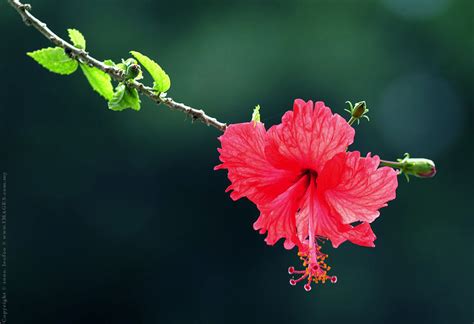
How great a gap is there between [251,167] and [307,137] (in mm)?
117

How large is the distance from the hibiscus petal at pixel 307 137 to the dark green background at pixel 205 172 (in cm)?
1174

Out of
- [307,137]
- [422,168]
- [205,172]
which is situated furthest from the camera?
[205,172]

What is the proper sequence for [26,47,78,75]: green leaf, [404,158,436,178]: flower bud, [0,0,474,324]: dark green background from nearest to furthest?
1. [404,158,436,178]: flower bud
2. [26,47,78,75]: green leaf
3. [0,0,474,324]: dark green background

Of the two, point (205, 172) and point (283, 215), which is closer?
point (283, 215)

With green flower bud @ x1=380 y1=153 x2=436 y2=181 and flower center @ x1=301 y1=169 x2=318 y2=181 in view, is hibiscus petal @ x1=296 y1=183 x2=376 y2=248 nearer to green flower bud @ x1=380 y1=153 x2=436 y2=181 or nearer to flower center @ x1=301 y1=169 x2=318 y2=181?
flower center @ x1=301 y1=169 x2=318 y2=181

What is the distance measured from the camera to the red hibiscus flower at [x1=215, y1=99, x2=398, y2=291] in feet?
4.18

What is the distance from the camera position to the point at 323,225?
1381 mm

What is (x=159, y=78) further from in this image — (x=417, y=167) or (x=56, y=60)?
(x=417, y=167)

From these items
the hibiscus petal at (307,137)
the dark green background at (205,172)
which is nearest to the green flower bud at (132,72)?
the hibiscus petal at (307,137)

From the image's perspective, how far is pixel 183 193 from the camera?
567 inches

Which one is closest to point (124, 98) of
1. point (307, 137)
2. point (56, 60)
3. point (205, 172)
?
point (56, 60)

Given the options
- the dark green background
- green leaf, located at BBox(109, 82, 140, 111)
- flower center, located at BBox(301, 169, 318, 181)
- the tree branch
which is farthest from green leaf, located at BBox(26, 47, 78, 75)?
the dark green background

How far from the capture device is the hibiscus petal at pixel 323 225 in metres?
1.36

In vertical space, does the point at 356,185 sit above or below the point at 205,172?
below
